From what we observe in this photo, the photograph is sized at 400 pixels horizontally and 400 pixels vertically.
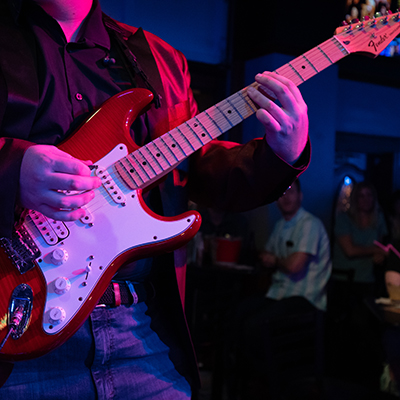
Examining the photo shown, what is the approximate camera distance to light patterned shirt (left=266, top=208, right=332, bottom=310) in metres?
4.10

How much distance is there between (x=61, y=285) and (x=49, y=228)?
0.14 m

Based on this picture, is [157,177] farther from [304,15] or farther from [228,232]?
[304,15]

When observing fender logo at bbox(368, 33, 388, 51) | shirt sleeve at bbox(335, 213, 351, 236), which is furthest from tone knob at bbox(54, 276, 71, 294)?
shirt sleeve at bbox(335, 213, 351, 236)

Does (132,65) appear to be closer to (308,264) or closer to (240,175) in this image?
(240,175)

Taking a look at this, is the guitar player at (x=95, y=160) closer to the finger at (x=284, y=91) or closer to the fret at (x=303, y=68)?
the finger at (x=284, y=91)

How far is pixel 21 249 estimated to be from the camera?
0.97 metres

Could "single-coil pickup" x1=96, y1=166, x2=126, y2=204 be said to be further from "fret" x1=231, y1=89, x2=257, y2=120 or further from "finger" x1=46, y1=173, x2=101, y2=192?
"fret" x1=231, y1=89, x2=257, y2=120

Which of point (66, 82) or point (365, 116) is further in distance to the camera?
point (365, 116)

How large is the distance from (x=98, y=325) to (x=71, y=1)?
82 cm

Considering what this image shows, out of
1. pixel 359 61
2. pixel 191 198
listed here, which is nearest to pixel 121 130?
pixel 191 198

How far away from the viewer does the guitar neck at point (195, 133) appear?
1101 mm

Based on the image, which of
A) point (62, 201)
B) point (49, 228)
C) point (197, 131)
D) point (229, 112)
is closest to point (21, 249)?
point (49, 228)

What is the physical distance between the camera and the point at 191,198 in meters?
1.32

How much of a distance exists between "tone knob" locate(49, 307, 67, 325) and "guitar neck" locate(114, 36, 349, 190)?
1.10 feet
